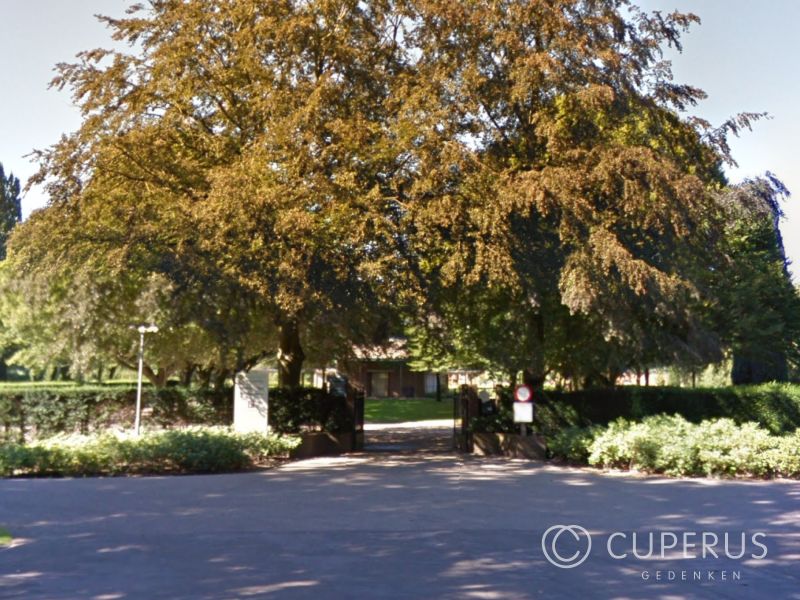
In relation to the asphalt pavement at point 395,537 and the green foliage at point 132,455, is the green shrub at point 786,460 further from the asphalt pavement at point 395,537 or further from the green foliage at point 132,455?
the green foliage at point 132,455

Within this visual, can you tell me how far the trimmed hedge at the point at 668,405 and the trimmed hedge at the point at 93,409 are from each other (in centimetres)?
792

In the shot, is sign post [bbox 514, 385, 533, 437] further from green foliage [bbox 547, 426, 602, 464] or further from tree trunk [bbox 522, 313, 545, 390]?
tree trunk [bbox 522, 313, 545, 390]

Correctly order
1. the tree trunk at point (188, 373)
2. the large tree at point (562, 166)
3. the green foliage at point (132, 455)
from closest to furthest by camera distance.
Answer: the green foliage at point (132, 455), the large tree at point (562, 166), the tree trunk at point (188, 373)

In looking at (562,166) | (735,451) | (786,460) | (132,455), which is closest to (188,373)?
(132,455)

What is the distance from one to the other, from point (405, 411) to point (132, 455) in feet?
107

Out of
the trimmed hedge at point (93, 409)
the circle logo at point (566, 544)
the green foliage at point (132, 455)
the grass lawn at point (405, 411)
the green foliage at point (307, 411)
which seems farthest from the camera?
the grass lawn at point (405, 411)

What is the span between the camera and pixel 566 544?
921 centimetres

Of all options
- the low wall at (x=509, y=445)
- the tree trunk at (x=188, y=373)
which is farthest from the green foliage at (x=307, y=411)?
the tree trunk at (x=188, y=373)

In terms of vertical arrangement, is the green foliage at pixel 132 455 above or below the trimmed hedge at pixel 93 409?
below

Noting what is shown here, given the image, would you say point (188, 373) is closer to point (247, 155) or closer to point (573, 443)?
point (247, 155)

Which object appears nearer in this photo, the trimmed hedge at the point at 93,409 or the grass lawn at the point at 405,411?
the trimmed hedge at the point at 93,409

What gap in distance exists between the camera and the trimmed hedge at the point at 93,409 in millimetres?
20297

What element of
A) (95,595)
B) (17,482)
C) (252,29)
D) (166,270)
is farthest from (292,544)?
(252,29)

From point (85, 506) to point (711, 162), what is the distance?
49.9 feet
